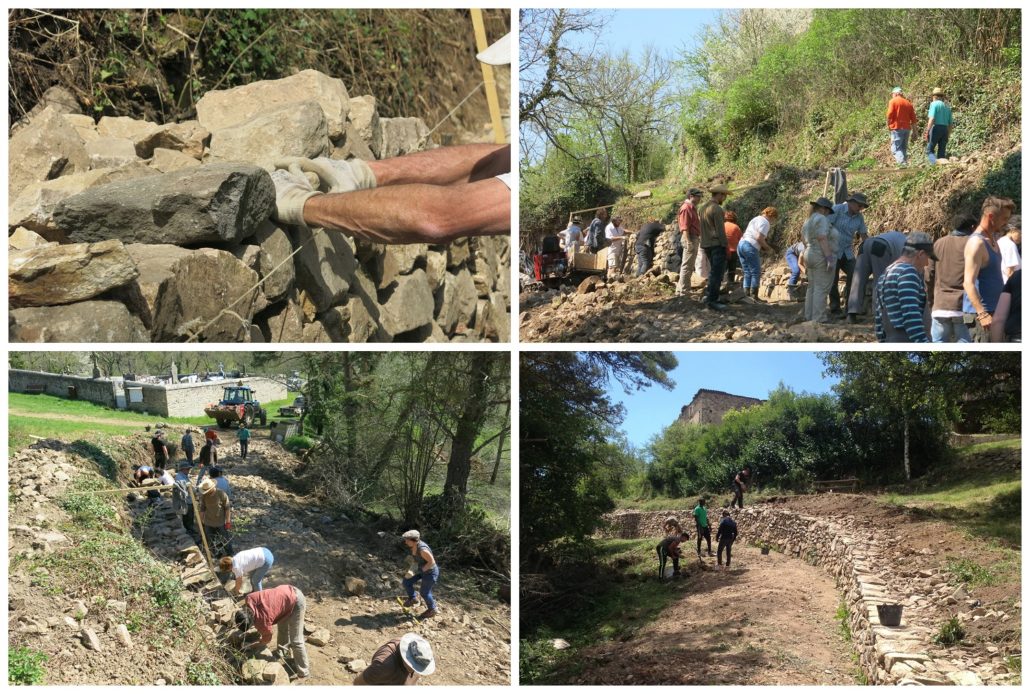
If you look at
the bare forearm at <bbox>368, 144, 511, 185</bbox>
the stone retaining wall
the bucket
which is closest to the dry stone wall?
the bucket

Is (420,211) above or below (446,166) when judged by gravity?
below

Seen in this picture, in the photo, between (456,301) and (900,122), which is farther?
(456,301)

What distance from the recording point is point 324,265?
6031mm

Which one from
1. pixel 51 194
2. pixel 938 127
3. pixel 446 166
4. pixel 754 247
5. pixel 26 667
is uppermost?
pixel 938 127

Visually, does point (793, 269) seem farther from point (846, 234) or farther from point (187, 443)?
point (187, 443)

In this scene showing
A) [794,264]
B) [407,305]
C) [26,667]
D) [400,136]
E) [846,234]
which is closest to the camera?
[26,667]

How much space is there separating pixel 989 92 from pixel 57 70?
653 centimetres

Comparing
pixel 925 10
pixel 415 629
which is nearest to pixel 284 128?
pixel 415 629

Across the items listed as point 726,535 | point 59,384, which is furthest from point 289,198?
point 726,535

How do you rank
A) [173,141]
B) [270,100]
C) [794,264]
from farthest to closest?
[270,100], [173,141], [794,264]

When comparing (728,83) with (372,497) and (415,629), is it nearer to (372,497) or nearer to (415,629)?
(372,497)

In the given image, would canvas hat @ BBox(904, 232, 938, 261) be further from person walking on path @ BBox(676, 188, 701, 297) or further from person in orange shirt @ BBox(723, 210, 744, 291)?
person walking on path @ BBox(676, 188, 701, 297)

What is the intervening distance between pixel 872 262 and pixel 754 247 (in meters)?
0.71

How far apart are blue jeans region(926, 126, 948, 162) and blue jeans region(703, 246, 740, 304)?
51.8 inches
